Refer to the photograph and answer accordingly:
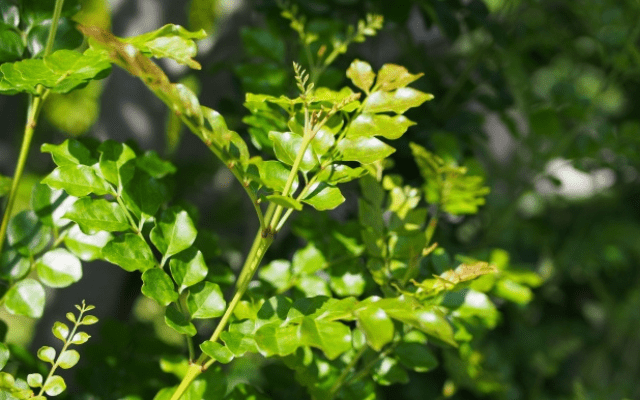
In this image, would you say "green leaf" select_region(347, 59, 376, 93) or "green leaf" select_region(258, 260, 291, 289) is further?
"green leaf" select_region(258, 260, 291, 289)

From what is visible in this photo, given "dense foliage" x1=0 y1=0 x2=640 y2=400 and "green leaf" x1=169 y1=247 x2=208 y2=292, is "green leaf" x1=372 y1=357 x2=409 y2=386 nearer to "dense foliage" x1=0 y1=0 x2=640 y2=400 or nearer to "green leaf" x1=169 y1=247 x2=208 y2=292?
"dense foliage" x1=0 y1=0 x2=640 y2=400

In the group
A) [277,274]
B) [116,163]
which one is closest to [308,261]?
[277,274]

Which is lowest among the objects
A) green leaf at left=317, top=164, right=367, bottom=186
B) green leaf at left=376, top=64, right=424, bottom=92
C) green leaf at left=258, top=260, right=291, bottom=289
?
green leaf at left=258, top=260, right=291, bottom=289

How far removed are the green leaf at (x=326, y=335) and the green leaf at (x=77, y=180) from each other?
0.22 meters

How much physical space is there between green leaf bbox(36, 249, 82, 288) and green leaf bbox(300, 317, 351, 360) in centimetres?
26

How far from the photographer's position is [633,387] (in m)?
1.56

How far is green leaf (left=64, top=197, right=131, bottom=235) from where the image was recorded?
47 cm

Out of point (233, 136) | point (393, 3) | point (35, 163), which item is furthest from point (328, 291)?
point (35, 163)

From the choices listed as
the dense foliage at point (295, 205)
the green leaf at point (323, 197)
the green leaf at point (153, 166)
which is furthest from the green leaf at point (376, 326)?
the green leaf at point (153, 166)

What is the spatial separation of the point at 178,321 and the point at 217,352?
0.05 metres

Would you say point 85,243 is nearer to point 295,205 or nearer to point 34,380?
point 34,380

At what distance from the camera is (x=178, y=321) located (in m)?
0.46

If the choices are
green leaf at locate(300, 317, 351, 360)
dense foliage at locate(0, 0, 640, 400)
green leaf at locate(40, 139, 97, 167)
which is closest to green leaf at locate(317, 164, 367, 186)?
dense foliage at locate(0, 0, 640, 400)

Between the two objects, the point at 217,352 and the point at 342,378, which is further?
the point at 342,378
